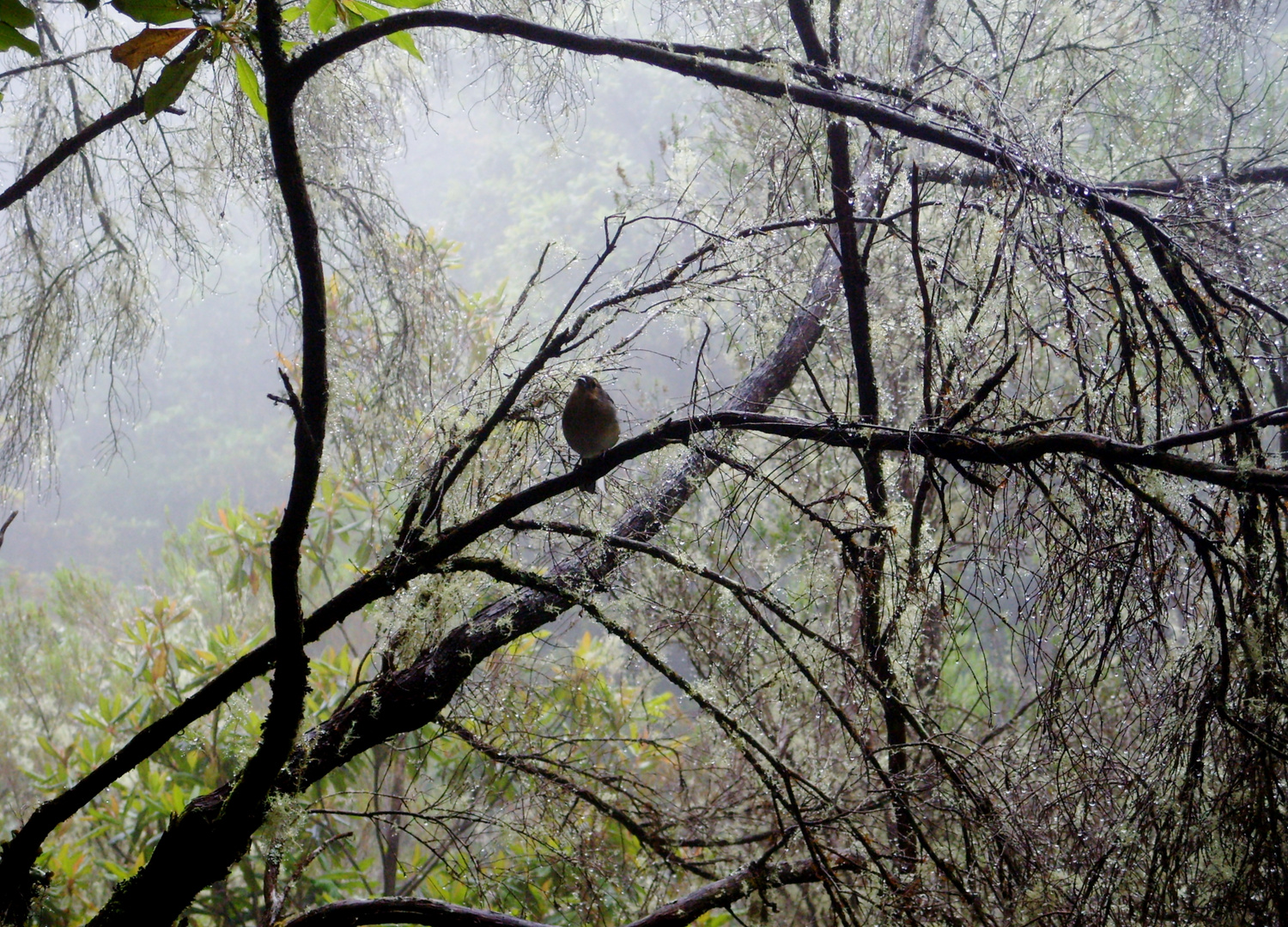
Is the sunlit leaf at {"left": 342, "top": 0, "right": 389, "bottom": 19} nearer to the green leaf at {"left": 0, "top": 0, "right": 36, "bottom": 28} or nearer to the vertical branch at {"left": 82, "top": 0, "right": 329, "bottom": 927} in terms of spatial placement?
the vertical branch at {"left": 82, "top": 0, "right": 329, "bottom": 927}

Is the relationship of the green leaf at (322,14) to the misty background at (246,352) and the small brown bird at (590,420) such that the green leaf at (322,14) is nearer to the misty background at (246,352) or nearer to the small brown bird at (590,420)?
the small brown bird at (590,420)

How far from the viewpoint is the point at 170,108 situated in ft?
2.60

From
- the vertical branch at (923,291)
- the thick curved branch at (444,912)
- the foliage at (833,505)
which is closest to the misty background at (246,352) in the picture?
the foliage at (833,505)

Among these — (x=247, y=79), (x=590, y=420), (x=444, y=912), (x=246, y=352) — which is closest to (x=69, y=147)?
(x=247, y=79)

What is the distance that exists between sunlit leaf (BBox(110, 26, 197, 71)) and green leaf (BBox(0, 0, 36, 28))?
0.07 metres

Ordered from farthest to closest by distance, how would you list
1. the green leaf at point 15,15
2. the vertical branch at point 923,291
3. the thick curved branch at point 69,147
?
the thick curved branch at point 69,147
the vertical branch at point 923,291
the green leaf at point 15,15

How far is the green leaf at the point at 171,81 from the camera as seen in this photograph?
2.33 ft

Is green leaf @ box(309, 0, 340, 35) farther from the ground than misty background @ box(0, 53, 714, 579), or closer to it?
closer to it

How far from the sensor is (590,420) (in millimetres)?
932

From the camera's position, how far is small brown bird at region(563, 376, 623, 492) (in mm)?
928

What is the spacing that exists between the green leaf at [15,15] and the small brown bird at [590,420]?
540 mm

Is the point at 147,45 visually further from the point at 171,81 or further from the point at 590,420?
the point at 590,420

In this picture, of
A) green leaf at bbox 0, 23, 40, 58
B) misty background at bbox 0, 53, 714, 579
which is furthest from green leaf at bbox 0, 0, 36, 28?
misty background at bbox 0, 53, 714, 579

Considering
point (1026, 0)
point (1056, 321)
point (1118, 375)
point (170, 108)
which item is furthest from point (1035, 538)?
point (1026, 0)
